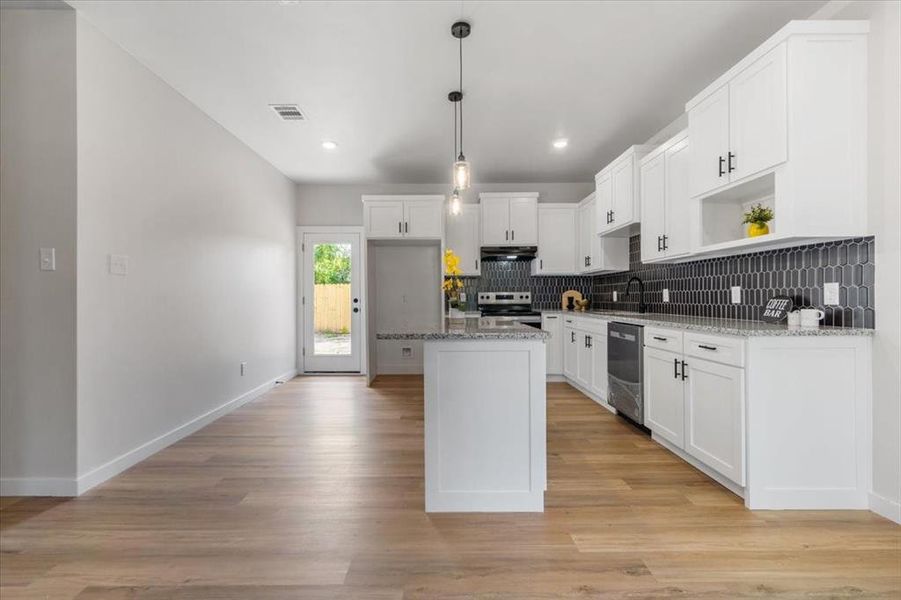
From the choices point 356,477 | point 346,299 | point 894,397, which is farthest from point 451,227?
point 894,397

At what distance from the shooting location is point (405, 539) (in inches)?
77.1

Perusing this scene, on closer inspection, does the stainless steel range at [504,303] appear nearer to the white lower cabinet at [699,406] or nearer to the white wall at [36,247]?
the white lower cabinet at [699,406]

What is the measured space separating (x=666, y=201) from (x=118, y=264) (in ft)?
13.1

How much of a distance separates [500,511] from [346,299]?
171 inches

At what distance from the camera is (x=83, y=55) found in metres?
2.47

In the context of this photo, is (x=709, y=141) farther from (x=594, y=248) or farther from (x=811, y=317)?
(x=594, y=248)

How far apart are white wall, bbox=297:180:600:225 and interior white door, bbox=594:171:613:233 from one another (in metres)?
1.18

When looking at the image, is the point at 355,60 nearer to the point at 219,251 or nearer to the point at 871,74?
the point at 219,251

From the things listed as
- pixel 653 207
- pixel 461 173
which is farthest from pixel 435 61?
pixel 653 207

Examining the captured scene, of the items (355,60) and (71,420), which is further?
(355,60)

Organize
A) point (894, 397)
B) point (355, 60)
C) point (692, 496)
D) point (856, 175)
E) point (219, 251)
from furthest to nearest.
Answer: point (219, 251), point (355, 60), point (692, 496), point (856, 175), point (894, 397)

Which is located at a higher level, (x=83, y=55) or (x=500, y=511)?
(x=83, y=55)

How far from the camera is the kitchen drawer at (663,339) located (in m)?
2.79

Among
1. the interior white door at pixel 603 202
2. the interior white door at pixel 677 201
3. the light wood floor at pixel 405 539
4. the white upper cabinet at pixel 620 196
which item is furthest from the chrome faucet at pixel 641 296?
the light wood floor at pixel 405 539
